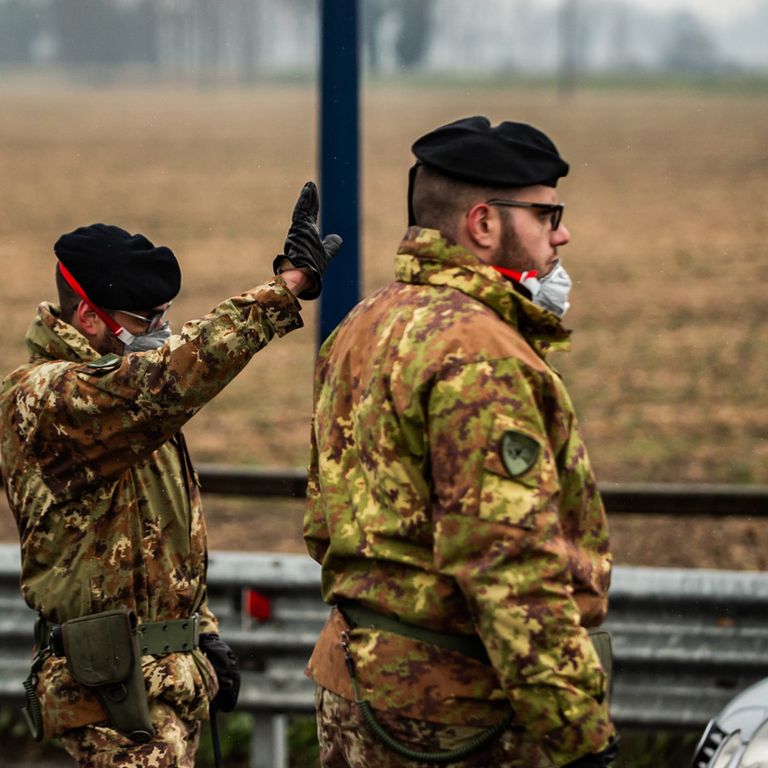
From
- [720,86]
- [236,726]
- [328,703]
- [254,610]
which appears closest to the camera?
[328,703]

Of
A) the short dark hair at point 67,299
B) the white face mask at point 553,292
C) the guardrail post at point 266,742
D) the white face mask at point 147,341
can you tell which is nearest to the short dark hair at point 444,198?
the white face mask at point 553,292

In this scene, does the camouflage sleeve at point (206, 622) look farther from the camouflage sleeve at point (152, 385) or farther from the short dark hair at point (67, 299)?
the short dark hair at point (67, 299)

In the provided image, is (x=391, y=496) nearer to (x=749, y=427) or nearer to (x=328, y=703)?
(x=328, y=703)

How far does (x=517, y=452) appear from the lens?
2.50m

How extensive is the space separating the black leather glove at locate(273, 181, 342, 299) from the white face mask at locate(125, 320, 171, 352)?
1.32ft

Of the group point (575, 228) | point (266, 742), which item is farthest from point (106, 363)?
point (575, 228)

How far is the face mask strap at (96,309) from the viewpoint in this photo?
347 cm

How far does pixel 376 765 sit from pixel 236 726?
2655mm

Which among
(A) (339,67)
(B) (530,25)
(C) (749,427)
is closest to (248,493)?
(A) (339,67)

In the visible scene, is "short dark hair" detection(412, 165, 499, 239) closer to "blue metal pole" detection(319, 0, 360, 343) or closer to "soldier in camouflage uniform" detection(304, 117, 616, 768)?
"soldier in camouflage uniform" detection(304, 117, 616, 768)

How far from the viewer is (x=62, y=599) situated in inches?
135

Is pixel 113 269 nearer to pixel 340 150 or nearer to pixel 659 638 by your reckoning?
pixel 340 150

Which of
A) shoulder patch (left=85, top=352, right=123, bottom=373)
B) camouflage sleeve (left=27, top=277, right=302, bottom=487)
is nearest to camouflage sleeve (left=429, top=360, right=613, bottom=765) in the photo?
camouflage sleeve (left=27, top=277, right=302, bottom=487)

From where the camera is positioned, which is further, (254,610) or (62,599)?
(254,610)
